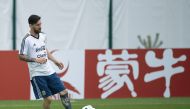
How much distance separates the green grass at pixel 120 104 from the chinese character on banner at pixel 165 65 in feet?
2.18

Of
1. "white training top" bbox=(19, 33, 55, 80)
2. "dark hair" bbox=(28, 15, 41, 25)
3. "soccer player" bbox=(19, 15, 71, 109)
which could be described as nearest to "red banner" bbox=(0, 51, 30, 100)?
"soccer player" bbox=(19, 15, 71, 109)

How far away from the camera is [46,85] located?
12.5 m

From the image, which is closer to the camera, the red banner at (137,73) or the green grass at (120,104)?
the green grass at (120,104)

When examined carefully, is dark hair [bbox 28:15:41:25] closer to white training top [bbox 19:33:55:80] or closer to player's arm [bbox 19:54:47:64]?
white training top [bbox 19:33:55:80]

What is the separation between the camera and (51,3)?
21906mm

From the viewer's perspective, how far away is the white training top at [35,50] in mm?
12227

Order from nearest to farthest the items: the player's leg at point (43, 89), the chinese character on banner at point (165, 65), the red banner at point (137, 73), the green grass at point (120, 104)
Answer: the player's leg at point (43, 89) < the green grass at point (120, 104) < the red banner at point (137, 73) < the chinese character on banner at point (165, 65)

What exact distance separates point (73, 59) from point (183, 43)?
651 cm

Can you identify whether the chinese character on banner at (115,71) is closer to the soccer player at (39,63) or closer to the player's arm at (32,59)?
the soccer player at (39,63)

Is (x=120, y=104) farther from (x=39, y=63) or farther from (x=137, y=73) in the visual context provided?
(x=39, y=63)

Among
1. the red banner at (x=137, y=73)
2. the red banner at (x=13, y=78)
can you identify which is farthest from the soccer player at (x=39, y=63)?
the red banner at (x=137, y=73)

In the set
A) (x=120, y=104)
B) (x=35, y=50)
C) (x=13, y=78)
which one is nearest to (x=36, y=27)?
(x=35, y=50)

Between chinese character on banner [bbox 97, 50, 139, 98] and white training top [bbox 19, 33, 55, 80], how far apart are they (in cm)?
560

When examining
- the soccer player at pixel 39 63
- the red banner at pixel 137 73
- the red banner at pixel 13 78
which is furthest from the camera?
the red banner at pixel 137 73
